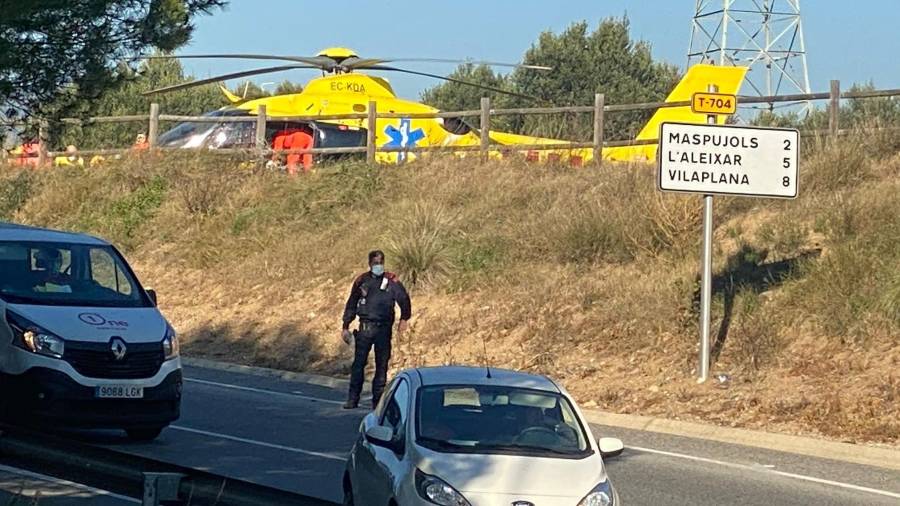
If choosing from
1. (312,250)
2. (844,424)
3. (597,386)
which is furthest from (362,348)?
(312,250)

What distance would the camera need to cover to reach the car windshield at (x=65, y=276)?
13000 mm

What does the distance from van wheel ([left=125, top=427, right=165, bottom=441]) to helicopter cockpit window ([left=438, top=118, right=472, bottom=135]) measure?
20522mm

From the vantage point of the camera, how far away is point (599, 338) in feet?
65.6

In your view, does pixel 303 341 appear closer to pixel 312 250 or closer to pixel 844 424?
pixel 312 250

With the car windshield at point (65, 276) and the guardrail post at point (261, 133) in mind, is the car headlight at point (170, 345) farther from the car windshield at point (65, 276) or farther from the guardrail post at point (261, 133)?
the guardrail post at point (261, 133)

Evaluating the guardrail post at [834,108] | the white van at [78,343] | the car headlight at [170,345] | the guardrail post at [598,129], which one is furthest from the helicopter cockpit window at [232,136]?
the car headlight at [170,345]

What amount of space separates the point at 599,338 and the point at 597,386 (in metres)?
1.56

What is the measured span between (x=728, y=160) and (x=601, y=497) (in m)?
10.7

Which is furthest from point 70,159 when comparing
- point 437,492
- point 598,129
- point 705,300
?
point 437,492

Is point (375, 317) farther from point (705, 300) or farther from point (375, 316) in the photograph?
point (705, 300)

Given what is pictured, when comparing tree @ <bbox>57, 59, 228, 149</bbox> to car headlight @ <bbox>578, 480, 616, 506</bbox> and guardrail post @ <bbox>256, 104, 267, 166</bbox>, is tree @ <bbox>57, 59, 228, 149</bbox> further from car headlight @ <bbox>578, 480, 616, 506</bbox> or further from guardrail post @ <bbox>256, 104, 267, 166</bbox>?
car headlight @ <bbox>578, 480, 616, 506</bbox>

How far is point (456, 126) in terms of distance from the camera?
110ft

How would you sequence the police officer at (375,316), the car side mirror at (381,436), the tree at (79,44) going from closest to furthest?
the car side mirror at (381,436) < the tree at (79,44) < the police officer at (375,316)

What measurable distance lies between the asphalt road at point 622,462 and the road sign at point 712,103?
432 cm
